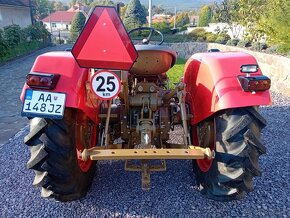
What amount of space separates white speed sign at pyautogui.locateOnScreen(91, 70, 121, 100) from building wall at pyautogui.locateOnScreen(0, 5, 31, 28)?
2015 cm

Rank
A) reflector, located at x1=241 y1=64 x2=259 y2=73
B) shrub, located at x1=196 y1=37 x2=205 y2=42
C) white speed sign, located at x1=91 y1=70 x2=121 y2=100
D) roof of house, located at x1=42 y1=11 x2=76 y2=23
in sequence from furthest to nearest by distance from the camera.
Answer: roof of house, located at x1=42 y1=11 x2=76 y2=23 < shrub, located at x1=196 y1=37 x2=205 y2=42 < reflector, located at x1=241 y1=64 x2=259 y2=73 < white speed sign, located at x1=91 y1=70 x2=121 y2=100

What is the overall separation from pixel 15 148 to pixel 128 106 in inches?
83.3

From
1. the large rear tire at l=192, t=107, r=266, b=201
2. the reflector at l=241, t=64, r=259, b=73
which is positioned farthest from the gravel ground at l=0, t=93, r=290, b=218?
the reflector at l=241, t=64, r=259, b=73

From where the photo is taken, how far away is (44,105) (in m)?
2.16

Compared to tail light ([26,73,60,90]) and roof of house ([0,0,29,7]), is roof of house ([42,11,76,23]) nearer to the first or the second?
roof of house ([0,0,29,7])

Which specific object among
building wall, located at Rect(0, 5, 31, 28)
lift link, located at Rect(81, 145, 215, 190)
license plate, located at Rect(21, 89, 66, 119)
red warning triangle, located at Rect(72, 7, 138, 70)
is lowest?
building wall, located at Rect(0, 5, 31, 28)

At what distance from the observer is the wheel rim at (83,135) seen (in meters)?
2.55

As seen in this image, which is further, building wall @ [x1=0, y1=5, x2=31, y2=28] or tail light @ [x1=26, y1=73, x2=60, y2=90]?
building wall @ [x1=0, y1=5, x2=31, y2=28]

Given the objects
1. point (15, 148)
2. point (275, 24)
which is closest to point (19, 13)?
point (275, 24)

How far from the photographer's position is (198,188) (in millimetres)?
2908

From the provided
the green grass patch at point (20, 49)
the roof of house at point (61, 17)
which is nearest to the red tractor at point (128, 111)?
the green grass patch at point (20, 49)

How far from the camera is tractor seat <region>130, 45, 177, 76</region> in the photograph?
8.58ft

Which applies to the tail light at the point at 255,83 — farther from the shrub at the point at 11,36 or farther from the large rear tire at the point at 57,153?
the shrub at the point at 11,36

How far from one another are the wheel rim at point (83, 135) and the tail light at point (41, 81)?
1.39 feet
